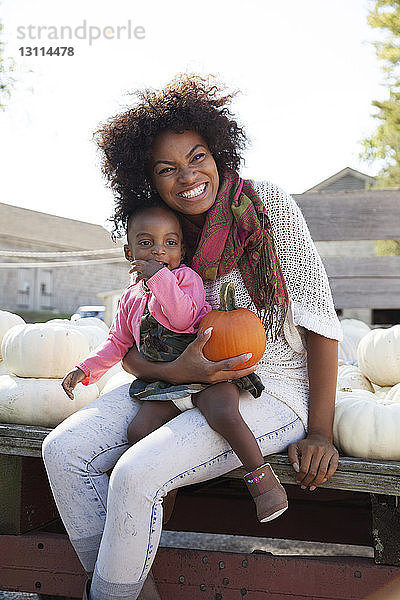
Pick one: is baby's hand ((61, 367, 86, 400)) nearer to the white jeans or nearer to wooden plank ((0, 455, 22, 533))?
the white jeans

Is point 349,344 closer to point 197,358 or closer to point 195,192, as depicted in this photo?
point 195,192

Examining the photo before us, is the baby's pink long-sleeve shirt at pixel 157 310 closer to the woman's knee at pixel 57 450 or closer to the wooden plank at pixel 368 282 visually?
the woman's knee at pixel 57 450

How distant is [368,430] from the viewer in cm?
217

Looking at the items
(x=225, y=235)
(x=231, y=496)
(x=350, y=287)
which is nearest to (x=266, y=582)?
(x=231, y=496)

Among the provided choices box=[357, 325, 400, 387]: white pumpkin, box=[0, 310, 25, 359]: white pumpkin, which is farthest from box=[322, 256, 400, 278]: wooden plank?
box=[0, 310, 25, 359]: white pumpkin

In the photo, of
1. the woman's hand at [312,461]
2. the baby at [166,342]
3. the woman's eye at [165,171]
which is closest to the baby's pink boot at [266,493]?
the baby at [166,342]

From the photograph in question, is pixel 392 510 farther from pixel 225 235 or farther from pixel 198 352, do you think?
pixel 225 235

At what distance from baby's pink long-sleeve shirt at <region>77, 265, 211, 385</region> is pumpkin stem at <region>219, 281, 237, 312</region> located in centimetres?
9

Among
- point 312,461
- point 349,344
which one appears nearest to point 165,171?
point 312,461

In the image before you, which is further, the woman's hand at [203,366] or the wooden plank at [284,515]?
the wooden plank at [284,515]

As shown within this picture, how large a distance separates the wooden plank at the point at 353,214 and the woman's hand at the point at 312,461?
3.54m

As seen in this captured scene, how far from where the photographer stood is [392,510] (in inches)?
82.0

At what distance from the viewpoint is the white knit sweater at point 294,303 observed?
223cm

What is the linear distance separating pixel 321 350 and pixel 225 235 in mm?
506
